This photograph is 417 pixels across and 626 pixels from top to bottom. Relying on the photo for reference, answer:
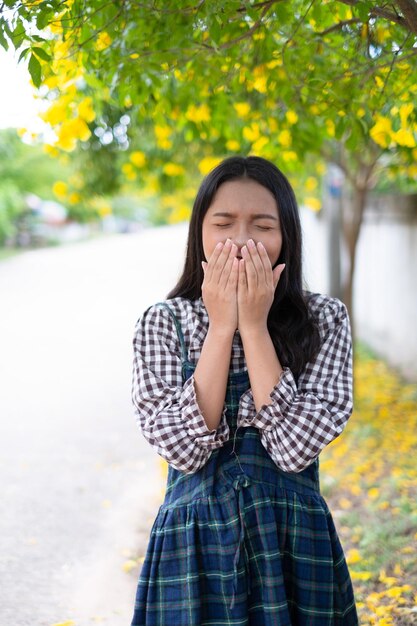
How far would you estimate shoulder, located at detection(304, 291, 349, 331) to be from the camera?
7.28 ft

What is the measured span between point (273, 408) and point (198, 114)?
274cm

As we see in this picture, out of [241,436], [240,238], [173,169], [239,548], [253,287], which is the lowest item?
[239,548]

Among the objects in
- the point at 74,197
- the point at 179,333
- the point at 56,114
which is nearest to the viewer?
the point at 179,333

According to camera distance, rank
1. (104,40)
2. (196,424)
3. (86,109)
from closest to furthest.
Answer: (196,424)
(104,40)
(86,109)

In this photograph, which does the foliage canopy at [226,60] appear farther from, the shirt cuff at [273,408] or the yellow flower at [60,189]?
the yellow flower at [60,189]

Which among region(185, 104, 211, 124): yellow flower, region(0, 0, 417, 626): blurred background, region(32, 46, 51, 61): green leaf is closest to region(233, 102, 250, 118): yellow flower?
region(0, 0, 417, 626): blurred background

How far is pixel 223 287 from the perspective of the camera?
2.05 meters

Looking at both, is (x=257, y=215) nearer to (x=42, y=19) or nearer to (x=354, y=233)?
(x=42, y=19)

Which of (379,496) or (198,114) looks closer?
(198,114)

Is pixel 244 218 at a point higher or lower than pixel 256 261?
higher

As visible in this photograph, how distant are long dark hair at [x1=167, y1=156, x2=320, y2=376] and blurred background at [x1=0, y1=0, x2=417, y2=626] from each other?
29 centimetres

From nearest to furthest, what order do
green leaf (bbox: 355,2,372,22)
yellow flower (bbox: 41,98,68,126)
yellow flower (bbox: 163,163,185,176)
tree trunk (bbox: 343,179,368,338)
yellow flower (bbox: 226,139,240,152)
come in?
green leaf (bbox: 355,2,372,22) < yellow flower (bbox: 41,98,68,126) < yellow flower (bbox: 226,139,240,152) < tree trunk (bbox: 343,179,368,338) < yellow flower (bbox: 163,163,185,176)

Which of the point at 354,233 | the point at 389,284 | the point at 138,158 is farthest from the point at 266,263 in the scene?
the point at 389,284

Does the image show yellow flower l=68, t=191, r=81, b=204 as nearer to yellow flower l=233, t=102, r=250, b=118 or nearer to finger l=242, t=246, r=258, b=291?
yellow flower l=233, t=102, r=250, b=118
